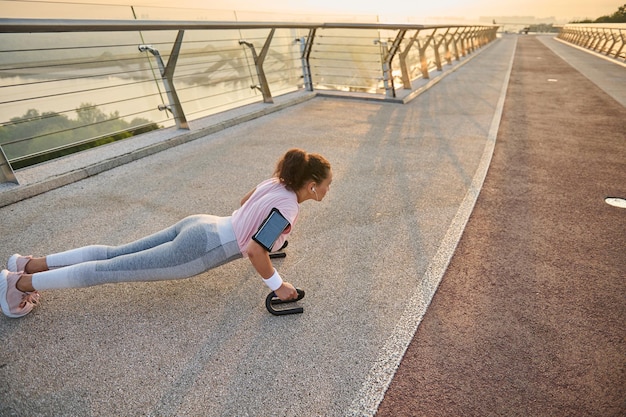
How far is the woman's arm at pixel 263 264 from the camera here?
5.90 feet

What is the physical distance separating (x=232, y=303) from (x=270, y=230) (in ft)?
2.39

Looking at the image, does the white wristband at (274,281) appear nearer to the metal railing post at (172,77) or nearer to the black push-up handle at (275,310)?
the black push-up handle at (275,310)

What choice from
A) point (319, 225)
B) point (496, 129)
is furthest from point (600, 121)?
point (319, 225)

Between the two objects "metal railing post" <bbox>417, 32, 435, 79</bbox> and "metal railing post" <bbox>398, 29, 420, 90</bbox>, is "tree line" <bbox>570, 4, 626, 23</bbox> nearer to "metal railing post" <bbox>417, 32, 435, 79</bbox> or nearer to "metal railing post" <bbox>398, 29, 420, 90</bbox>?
"metal railing post" <bbox>417, 32, 435, 79</bbox>

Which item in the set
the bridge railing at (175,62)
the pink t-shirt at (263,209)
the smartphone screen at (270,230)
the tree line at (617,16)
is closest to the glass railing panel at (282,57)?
the bridge railing at (175,62)

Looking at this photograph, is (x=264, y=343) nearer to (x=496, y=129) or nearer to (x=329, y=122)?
(x=329, y=122)

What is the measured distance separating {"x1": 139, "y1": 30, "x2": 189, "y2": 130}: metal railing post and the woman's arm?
4132 millimetres

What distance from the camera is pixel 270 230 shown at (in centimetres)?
177

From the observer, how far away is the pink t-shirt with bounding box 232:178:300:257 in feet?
6.15

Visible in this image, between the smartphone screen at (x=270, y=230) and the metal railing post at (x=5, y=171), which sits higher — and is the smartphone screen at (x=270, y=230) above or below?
below

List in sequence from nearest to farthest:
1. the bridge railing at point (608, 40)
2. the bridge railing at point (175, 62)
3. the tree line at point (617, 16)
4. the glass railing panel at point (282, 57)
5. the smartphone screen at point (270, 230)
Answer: the smartphone screen at point (270, 230) → the bridge railing at point (175, 62) → the glass railing panel at point (282, 57) → the bridge railing at point (608, 40) → the tree line at point (617, 16)

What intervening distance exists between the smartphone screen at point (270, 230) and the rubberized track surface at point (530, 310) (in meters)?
0.97

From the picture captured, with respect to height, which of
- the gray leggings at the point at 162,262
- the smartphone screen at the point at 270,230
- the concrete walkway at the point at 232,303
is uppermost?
the smartphone screen at the point at 270,230

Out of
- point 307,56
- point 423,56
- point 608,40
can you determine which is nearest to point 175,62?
point 307,56
